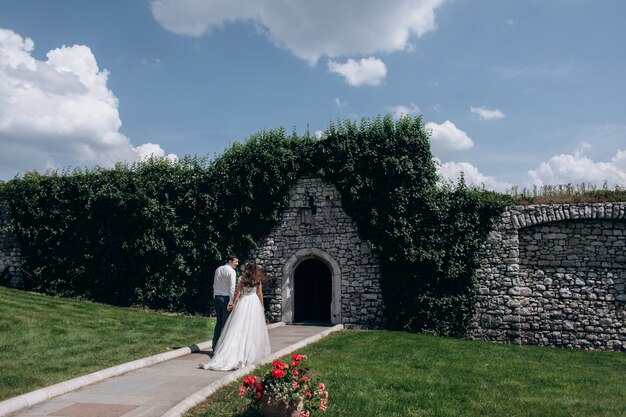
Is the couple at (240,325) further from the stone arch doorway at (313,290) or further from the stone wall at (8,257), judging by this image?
the stone wall at (8,257)

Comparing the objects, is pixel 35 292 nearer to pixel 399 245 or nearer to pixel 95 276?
pixel 95 276

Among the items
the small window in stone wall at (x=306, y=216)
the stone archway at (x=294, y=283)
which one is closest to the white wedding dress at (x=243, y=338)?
the stone archway at (x=294, y=283)

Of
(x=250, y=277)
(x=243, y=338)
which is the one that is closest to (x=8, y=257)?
(x=250, y=277)

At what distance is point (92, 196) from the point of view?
722 inches

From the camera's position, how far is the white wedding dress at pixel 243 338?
29.6 feet

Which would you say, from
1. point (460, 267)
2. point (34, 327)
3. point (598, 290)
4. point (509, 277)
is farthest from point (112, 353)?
point (598, 290)

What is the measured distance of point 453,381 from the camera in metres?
8.48

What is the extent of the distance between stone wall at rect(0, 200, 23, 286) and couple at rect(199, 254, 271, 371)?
12407 millimetres

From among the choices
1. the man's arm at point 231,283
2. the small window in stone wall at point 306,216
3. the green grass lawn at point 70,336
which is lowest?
the green grass lawn at point 70,336

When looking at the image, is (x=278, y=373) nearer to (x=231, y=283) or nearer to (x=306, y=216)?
(x=231, y=283)

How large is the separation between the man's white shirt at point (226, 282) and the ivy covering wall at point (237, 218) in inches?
262

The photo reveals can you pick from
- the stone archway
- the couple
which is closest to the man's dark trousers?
the couple

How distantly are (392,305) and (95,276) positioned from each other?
1051 cm

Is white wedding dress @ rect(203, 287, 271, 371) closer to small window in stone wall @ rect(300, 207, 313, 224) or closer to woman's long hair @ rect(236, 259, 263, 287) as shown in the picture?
woman's long hair @ rect(236, 259, 263, 287)
